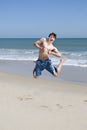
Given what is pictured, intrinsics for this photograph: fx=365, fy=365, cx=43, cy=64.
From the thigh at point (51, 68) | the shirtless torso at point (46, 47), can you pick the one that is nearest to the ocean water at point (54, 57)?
the thigh at point (51, 68)

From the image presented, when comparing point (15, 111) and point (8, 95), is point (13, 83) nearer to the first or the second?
point (8, 95)

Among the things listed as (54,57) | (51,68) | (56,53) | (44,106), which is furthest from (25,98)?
(54,57)

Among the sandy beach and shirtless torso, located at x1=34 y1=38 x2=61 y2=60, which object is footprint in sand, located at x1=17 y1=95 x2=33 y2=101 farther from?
shirtless torso, located at x1=34 y1=38 x2=61 y2=60

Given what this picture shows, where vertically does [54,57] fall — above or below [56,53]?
below

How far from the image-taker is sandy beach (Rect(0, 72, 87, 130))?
31.9ft

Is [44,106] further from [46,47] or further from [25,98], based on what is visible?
[46,47]

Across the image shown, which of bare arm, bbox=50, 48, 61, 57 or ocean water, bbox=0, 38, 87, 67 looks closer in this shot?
bare arm, bbox=50, 48, 61, 57

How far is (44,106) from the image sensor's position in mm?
11609

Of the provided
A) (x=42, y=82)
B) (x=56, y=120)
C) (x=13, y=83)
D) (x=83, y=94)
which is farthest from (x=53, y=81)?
(x=56, y=120)

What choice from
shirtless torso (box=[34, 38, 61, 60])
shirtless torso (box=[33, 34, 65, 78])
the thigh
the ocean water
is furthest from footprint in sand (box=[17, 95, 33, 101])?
the ocean water

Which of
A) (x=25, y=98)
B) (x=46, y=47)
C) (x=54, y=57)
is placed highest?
(x=46, y=47)

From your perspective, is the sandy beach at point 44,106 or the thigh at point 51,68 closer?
the thigh at point 51,68

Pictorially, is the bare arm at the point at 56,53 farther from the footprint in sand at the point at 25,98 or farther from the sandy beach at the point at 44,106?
the footprint in sand at the point at 25,98

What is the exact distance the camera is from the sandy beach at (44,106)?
31.9 feet
